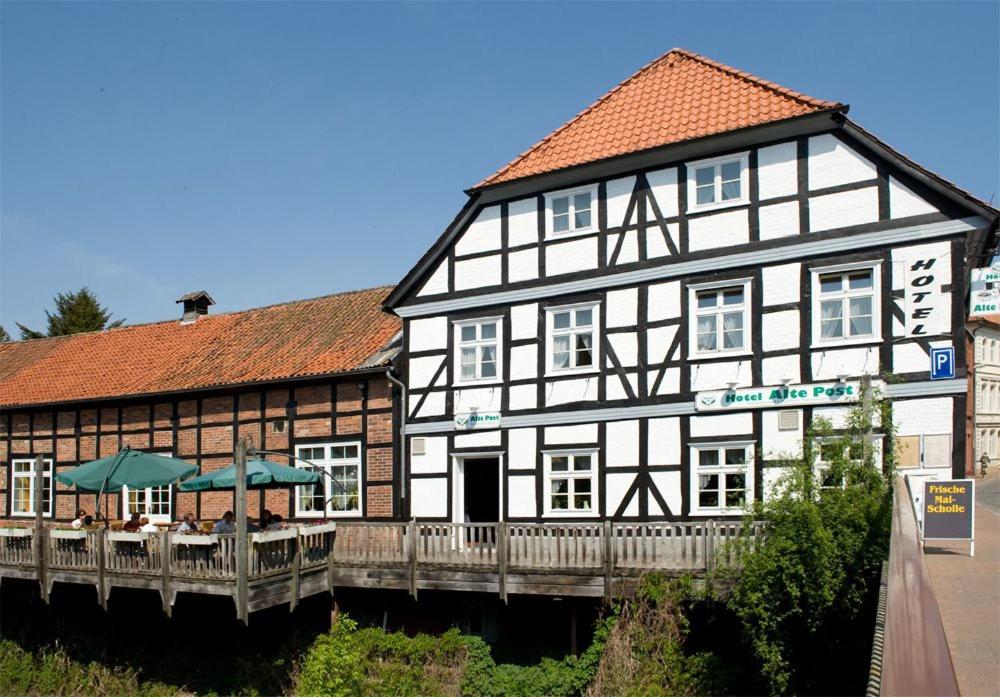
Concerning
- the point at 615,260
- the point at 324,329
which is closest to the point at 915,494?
the point at 615,260

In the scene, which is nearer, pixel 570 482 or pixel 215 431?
pixel 570 482

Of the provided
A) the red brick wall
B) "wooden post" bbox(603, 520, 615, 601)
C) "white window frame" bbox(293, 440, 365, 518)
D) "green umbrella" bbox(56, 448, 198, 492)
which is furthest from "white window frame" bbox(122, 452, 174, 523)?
"wooden post" bbox(603, 520, 615, 601)

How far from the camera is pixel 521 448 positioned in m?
19.2

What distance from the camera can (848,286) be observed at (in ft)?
54.0

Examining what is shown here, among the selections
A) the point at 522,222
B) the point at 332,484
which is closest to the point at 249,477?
the point at 332,484

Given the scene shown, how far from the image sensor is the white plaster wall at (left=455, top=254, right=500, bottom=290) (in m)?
20.0

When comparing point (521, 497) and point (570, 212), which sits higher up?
point (570, 212)

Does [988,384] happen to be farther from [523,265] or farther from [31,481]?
[31,481]

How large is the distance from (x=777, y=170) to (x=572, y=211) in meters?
4.14

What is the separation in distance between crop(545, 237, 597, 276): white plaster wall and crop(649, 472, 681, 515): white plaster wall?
430 cm

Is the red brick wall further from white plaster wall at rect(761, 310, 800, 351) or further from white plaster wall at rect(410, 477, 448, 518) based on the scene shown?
white plaster wall at rect(761, 310, 800, 351)

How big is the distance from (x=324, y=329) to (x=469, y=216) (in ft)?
20.2

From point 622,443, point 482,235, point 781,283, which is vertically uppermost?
point 482,235

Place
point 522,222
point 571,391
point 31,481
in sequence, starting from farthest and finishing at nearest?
point 31,481, point 522,222, point 571,391
